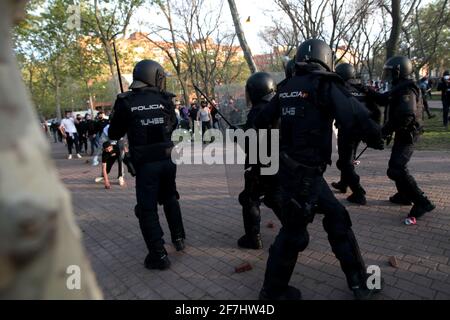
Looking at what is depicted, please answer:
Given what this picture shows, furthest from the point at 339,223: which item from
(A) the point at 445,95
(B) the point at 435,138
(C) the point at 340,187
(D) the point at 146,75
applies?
(A) the point at 445,95

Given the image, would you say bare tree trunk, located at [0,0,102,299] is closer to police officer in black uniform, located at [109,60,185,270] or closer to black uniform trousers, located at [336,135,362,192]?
police officer in black uniform, located at [109,60,185,270]

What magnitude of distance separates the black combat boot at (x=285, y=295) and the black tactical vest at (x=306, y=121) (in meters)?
1.12

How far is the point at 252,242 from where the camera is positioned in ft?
13.5

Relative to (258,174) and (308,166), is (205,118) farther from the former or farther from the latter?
(308,166)

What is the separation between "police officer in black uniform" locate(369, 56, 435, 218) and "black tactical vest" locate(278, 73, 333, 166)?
2097 mm

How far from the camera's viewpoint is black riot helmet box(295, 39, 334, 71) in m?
2.93

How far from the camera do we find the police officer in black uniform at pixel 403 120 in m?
4.46

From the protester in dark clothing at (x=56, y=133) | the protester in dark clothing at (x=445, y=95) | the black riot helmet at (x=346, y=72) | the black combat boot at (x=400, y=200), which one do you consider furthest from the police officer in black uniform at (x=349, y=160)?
the protester in dark clothing at (x=56, y=133)

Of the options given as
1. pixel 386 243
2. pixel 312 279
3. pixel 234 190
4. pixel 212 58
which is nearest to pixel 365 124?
pixel 312 279

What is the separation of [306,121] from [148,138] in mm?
1786

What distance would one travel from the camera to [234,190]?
6.97 meters

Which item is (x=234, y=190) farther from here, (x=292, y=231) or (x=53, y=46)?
(x=53, y=46)

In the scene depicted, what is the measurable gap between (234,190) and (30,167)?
6330 mm

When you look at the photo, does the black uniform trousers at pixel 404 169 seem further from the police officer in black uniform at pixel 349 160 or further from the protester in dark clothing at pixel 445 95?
the protester in dark clothing at pixel 445 95
